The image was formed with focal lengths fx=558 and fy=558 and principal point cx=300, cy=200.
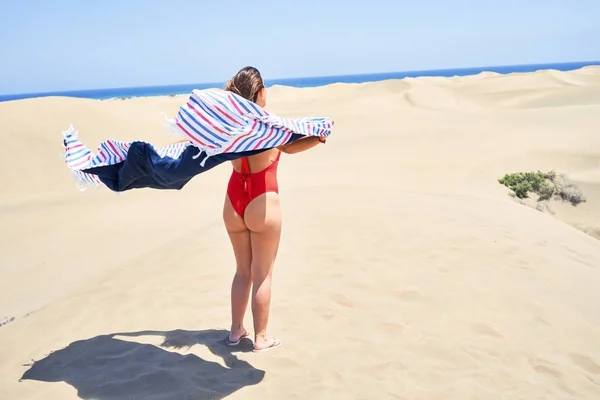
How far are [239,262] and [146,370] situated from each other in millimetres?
949

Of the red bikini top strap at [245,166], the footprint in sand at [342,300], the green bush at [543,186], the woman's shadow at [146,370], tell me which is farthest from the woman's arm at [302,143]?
the green bush at [543,186]

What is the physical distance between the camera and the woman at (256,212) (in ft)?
11.8

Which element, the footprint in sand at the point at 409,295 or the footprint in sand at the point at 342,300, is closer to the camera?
the footprint in sand at the point at 342,300

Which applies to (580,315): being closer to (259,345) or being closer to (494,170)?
(259,345)

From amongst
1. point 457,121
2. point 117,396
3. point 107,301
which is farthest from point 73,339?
point 457,121

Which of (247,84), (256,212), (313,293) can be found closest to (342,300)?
(313,293)

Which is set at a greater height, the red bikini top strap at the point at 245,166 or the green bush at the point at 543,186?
the red bikini top strap at the point at 245,166

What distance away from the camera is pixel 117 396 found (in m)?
3.43

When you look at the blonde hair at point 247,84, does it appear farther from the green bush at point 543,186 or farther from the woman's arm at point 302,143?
the green bush at point 543,186

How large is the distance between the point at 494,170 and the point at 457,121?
29.0ft

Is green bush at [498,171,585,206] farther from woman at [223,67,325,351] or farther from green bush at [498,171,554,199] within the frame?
woman at [223,67,325,351]

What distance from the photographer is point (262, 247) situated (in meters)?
3.80

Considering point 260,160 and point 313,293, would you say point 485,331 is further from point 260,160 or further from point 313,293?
point 260,160

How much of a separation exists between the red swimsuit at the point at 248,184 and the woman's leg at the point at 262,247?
0.14ft
